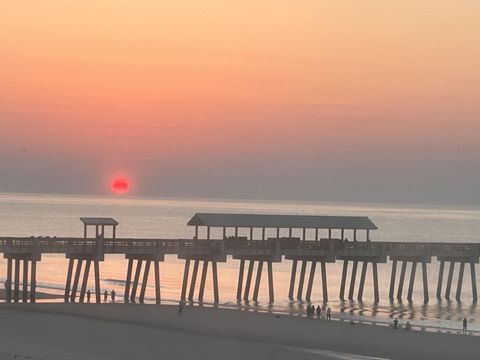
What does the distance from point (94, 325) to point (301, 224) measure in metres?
24.3

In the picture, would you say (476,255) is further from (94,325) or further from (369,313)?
(94,325)

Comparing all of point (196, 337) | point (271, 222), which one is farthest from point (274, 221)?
point (196, 337)

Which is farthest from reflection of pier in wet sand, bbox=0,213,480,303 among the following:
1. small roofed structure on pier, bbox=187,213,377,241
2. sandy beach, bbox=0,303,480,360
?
sandy beach, bbox=0,303,480,360

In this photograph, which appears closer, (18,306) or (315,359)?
(315,359)

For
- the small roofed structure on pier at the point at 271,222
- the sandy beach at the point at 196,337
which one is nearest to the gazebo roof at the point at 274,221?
the small roofed structure on pier at the point at 271,222

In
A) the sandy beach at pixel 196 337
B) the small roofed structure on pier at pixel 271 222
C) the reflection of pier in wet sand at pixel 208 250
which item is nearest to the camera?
the sandy beach at pixel 196 337

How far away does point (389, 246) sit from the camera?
247 feet

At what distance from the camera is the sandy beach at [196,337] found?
144 feet

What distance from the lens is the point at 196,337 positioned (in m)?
48.6

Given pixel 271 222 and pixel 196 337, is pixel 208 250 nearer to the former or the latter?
pixel 271 222

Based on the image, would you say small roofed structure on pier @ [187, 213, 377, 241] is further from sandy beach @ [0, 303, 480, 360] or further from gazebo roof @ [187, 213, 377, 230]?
sandy beach @ [0, 303, 480, 360]

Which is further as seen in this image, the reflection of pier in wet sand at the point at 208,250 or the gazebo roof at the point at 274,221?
the gazebo roof at the point at 274,221

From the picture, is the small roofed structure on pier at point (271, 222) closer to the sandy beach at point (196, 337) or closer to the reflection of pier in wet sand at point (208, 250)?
the reflection of pier in wet sand at point (208, 250)

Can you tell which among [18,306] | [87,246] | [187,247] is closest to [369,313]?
[187,247]
